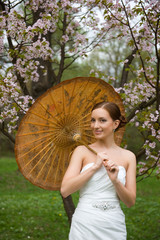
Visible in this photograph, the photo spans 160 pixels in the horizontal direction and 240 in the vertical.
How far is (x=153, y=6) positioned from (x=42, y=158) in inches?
106

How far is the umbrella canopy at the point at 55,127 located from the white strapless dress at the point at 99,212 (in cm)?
41

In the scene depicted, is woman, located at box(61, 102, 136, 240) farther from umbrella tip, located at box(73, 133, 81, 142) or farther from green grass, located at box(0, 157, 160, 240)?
green grass, located at box(0, 157, 160, 240)

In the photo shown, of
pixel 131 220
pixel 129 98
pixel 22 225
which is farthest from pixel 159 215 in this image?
pixel 129 98

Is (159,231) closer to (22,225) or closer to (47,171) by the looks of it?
(22,225)

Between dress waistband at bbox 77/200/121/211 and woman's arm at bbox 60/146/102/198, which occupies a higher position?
woman's arm at bbox 60/146/102/198

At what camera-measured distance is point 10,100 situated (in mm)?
4523

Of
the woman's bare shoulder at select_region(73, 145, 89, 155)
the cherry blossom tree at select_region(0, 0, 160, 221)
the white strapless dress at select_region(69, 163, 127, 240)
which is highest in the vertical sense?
the cherry blossom tree at select_region(0, 0, 160, 221)

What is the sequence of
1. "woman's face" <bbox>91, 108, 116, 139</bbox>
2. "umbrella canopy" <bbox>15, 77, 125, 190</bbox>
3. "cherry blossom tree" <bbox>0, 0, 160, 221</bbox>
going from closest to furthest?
"woman's face" <bbox>91, 108, 116, 139</bbox> → "umbrella canopy" <bbox>15, 77, 125, 190</bbox> → "cherry blossom tree" <bbox>0, 0, 160, 221</bbox>

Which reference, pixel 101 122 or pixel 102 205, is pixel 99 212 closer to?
pixel 102 205

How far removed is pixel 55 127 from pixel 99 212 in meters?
0.76

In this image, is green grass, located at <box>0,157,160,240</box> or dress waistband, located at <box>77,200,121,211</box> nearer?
dress waistband, located at <box>77,200,121,211</box>

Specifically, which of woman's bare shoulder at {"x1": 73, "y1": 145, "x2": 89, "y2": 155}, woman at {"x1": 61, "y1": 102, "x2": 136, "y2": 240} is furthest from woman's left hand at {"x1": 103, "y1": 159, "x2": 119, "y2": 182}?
woman's bare shoulder at {"x1": 73, "y1": 145, "x2": 89, "y2": 155}

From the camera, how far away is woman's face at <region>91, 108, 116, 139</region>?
2293mm

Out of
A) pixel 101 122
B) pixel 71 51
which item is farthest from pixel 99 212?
pixel 71 51
